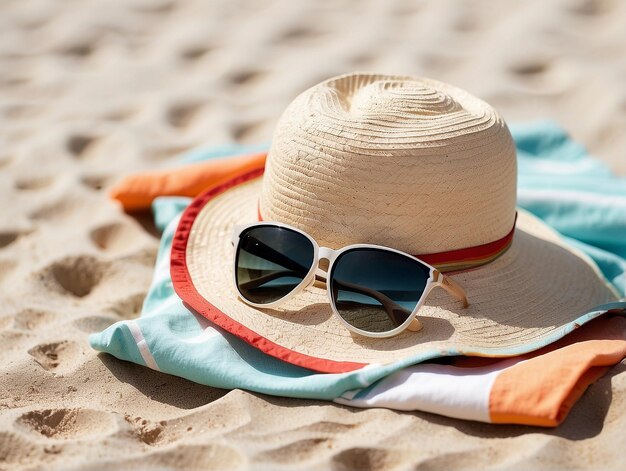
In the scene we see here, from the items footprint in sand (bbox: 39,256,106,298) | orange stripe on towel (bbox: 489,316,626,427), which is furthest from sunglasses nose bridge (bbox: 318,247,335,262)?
footprint in sand (bbox: 39,256,106,298)

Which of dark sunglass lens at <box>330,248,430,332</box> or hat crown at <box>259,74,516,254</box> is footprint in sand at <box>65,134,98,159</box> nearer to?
hat crown at <box>259,74,516,254</box>

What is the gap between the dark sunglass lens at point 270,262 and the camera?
2031 millimetres

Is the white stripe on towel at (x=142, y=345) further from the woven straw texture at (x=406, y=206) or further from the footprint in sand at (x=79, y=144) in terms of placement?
the footprint in sand at (x=79, y=144)

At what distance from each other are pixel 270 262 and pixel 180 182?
0.96m

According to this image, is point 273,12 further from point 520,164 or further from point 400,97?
point 400,97

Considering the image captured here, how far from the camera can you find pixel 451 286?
1.98 meters

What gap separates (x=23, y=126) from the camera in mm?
3510

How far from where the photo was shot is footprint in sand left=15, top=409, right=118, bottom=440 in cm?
185

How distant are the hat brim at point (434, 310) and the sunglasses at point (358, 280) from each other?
4 centimetres

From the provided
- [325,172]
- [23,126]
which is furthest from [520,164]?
[23,126]

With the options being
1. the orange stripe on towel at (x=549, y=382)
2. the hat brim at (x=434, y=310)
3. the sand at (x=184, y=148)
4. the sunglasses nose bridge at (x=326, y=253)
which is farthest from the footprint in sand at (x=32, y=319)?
the orange stripe on towel at (x=549, y=382)

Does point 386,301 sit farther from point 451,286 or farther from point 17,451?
point 17,451

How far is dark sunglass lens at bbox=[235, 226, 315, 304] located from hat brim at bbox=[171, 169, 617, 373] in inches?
1.6

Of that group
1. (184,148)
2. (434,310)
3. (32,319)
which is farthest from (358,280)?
(184,148)
